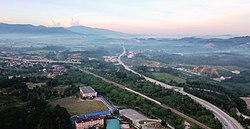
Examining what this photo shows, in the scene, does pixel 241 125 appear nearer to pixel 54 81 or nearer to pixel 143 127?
pixel 143 127

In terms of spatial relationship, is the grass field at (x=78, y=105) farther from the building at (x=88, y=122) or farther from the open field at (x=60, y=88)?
the building at (x=88, y=122)

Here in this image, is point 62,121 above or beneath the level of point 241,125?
above

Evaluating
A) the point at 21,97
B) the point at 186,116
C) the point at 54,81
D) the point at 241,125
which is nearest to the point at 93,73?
the point at 54,81

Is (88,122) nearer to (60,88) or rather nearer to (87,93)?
(87,93)

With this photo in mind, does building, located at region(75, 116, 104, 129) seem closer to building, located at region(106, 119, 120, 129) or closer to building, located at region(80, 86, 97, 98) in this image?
building, located at region(106, 119, 120, 129)

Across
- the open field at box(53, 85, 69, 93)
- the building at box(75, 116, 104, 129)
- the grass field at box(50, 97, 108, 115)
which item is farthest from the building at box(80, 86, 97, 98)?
the building at box(75, 116, 104, 129)

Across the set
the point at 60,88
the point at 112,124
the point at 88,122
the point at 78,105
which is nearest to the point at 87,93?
the point at 78,105
